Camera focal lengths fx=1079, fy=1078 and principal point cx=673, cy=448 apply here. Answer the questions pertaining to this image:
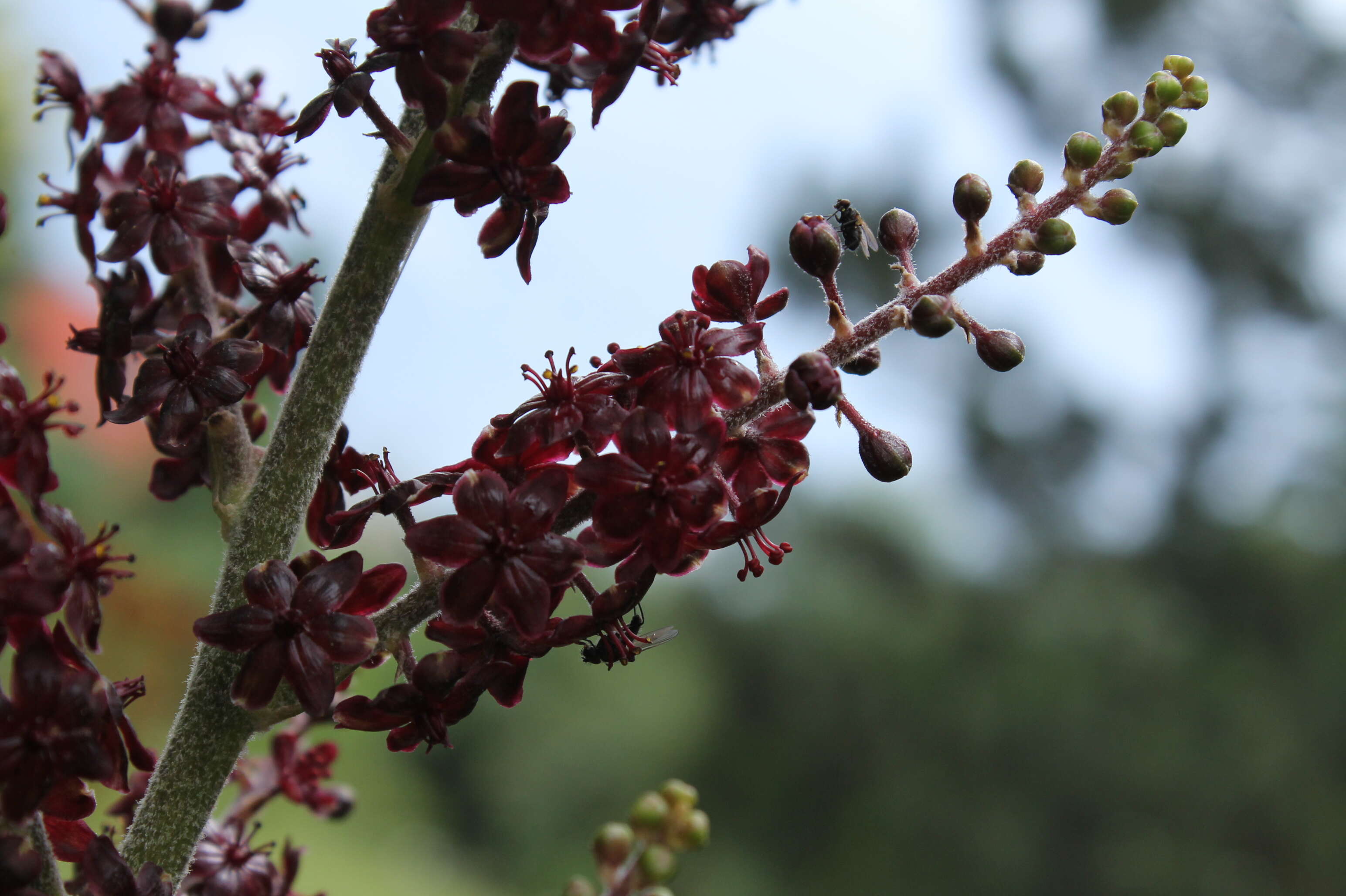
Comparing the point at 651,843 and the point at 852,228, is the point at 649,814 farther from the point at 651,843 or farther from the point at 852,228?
the point at 852,228

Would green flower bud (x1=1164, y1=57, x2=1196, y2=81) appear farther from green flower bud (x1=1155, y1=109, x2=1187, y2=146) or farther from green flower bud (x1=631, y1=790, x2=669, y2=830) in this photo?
green flower bud (x1=631, y1=790, x2=669, y2=830)

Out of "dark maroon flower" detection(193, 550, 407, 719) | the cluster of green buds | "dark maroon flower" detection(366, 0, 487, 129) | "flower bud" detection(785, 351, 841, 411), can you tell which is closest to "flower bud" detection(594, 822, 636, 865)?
the cluster of green buds

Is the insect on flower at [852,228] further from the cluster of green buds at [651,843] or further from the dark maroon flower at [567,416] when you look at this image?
the cluster of green buds at [651,843]

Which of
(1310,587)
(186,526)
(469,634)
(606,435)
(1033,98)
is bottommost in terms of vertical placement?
(469,634)

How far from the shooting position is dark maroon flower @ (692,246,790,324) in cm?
64

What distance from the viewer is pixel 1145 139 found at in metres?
0.63

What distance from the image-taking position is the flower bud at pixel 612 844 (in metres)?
0.88

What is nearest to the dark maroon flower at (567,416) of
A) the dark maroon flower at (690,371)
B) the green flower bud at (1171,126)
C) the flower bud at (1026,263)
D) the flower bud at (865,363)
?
the dark maroon flower at (690,371)

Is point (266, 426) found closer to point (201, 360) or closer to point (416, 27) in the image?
point (201, 360)

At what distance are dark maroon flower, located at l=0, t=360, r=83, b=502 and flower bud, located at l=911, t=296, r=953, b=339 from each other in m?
0.47

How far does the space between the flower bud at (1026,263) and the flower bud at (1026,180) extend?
44 millimetres

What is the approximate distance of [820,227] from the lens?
0.65 m

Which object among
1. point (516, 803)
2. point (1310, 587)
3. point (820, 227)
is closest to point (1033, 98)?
point (1310, 587)

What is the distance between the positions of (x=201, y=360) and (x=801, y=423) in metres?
0.34
